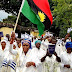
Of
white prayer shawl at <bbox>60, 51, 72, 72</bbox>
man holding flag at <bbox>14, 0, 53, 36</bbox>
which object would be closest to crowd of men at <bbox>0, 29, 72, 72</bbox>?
white prayer shawl at <bbox>60, 51, 72, 72</bbox>

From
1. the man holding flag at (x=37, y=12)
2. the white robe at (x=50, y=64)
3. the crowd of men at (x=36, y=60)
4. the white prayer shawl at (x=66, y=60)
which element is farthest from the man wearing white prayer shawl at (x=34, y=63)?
A: the man holding flag at (x=37, y=12)

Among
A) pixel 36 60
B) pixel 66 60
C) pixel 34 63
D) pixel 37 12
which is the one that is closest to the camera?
pixel 34 63

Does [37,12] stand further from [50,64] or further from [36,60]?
[50,64]

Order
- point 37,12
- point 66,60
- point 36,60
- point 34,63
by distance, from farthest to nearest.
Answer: point 37,12, point 66,60, point 36,60, point 34,63

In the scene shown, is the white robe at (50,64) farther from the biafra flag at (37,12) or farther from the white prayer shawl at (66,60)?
the biafra flag at (37,12)

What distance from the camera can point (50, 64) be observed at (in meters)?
4.71

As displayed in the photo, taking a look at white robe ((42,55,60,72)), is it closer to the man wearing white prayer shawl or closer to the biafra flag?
the man wearing white prayer shawl

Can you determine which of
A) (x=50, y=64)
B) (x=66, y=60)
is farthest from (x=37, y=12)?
(x=50, y=64)

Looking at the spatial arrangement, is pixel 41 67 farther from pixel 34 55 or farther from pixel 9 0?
pixel 9 0

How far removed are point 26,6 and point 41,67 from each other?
7.53ft

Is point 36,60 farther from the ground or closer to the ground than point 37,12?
closer to the ground

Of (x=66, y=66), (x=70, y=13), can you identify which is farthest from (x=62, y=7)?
(x=66, y=66)

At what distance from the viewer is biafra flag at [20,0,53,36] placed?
6.01m

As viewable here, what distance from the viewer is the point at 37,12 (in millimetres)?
6605
